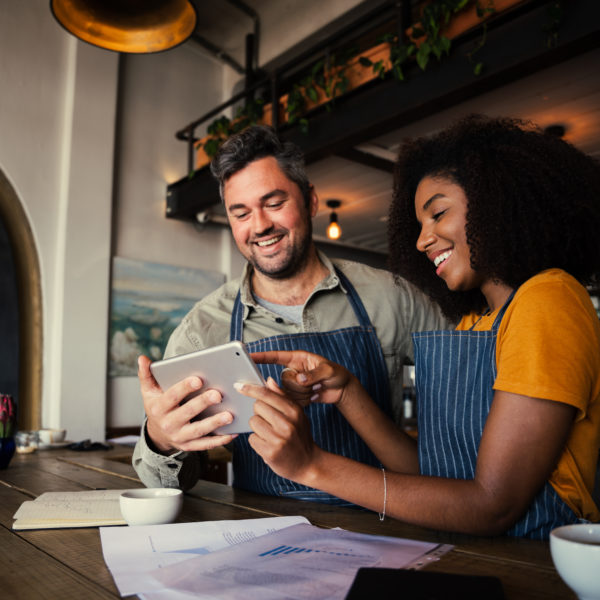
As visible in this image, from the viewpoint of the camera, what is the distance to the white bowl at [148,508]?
107 cm

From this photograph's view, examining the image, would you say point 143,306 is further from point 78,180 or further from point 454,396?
point 454,396

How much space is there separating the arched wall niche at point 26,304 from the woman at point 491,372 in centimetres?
394

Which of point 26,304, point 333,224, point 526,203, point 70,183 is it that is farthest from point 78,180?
point 526,203

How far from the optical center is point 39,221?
470 centimetres

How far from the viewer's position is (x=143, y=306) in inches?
207

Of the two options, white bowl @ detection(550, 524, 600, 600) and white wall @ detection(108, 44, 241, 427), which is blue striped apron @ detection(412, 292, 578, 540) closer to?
white bowl @ detection(550, 524, 600, 600)

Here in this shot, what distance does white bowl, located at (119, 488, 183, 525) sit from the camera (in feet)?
3.51

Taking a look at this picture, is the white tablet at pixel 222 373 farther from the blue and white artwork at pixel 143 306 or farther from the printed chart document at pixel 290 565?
the blue and white artwork at pixel 143 306

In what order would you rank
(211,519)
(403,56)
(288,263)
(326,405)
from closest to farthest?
(211,519) < (326,405) < (288,263) < (403,56)

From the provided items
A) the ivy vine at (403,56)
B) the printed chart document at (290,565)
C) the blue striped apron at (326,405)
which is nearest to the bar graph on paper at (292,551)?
the printed chart document at (290,565)

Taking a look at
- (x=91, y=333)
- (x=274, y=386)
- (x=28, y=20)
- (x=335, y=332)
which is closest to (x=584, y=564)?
(x=274, y=386)

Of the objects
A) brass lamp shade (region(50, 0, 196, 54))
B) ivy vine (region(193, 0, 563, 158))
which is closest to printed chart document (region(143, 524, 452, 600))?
brass lamp shade (region(50, 0, 196, 54))

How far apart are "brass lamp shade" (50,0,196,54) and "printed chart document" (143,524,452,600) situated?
6.47 feet

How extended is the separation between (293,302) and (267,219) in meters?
0.30
